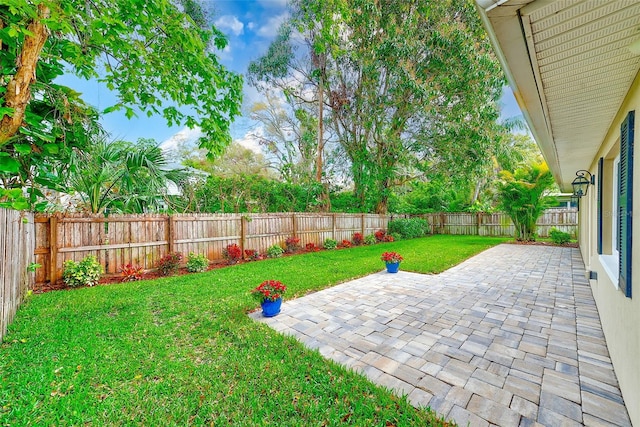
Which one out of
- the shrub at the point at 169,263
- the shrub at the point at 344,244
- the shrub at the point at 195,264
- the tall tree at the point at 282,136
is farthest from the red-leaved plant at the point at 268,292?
the tall tree at the point at 282,136

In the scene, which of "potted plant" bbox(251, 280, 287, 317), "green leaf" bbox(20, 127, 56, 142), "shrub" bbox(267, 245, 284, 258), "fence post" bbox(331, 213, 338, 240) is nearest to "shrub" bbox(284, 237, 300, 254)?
"shrub" bbox(267, 245, 284, 258)

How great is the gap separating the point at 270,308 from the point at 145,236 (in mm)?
4373

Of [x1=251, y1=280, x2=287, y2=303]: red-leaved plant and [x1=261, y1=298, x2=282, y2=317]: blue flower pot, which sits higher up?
[x1=251, y1=280, x2=287, y2=303]: red-leaved plant

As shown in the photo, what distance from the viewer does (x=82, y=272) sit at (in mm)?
4938

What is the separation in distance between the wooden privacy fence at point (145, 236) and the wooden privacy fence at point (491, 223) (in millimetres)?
11022

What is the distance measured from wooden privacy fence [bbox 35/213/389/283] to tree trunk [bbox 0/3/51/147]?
3.77 metres

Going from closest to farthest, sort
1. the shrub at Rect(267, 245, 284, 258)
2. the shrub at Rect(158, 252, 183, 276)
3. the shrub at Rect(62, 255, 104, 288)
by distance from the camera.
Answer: the shrub at Rect(62, 255, 104, 288)
the shrub at Rect(158, 252, 183, 276)
the shrub at Rect(267, 245, 284, 258)

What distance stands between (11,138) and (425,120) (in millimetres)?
12738

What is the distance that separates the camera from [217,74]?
4.31m

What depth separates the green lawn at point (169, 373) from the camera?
1775 mm

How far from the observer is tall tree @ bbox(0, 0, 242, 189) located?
2.24 meters

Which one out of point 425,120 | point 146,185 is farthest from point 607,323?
point 425,120

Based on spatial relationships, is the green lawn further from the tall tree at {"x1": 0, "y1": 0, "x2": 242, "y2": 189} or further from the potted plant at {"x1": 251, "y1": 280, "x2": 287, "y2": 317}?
the tall tree at {"x1": 0, "y1": 0, "x2": 242, "y2": 189}

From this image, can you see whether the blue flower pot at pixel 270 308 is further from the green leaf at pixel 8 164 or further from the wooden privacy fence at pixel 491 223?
the wooden privacy fence at pixel 491 223
